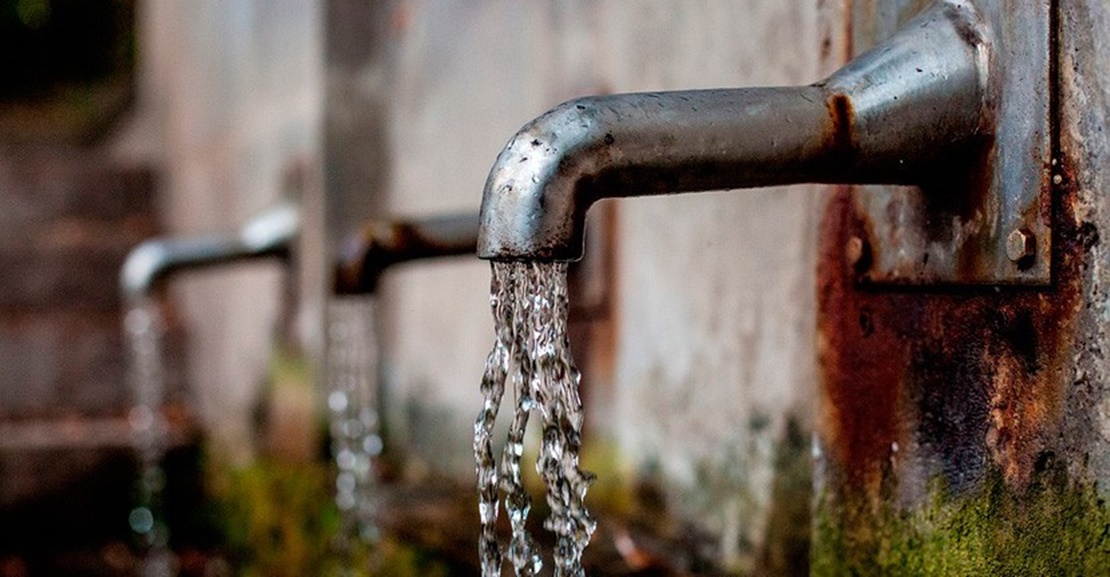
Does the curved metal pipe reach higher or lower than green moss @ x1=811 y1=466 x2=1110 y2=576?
higher

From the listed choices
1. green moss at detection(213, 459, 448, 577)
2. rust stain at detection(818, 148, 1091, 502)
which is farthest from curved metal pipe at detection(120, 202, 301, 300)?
rust stain at detection(818, 148, 1091, 502)

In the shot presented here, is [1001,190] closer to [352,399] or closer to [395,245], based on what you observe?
[395,245]

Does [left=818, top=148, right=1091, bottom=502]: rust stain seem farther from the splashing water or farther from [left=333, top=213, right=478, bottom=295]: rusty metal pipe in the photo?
[left=333, top=213, right=478, bottom=295]: rusty metal pipe

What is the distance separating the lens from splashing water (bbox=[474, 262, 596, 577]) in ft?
4.40

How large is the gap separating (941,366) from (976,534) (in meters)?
0.19

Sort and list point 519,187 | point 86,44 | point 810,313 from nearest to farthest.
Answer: point 519,187 < point 810,313 < point 86,44

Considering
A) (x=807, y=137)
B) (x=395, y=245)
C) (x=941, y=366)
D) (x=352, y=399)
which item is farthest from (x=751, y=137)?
(x=352, y=399)

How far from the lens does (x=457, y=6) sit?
3.43 m

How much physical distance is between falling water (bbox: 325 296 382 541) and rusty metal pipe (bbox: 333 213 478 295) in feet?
2.64

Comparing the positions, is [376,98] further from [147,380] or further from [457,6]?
[147,380]

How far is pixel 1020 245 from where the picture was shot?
4.35ft

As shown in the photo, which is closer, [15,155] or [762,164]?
[762,164]

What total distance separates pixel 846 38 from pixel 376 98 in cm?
239

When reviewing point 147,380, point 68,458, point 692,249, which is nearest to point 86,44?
point 147,380
